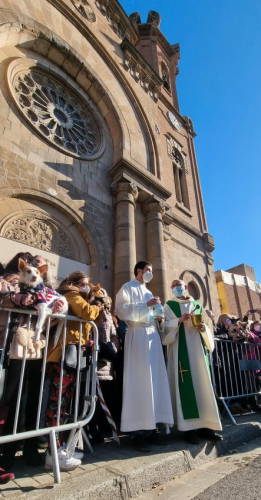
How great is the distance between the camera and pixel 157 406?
318 centimetres

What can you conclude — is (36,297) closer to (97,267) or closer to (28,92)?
(97,267)

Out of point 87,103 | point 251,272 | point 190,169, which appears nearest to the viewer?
point 87,103

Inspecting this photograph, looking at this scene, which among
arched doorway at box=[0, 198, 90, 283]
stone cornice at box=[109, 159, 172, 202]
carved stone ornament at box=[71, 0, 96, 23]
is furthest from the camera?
carved stone ornament at box=[71, 0, 96, 23]

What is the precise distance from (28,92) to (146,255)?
6.43 meters

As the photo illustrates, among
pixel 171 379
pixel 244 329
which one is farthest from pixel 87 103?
pixel 171 379

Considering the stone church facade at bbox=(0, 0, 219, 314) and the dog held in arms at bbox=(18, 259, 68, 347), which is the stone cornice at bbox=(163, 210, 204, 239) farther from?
the dog held in arms at bbox=(18, 259, 68, 347)

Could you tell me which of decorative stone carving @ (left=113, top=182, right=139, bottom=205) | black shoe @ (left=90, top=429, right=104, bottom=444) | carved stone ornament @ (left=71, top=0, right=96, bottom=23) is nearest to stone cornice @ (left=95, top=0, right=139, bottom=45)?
carved stone ornament @ (left=71, top=0, right=96, bottom=23)

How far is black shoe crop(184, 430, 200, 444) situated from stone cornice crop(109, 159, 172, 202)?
7415mm

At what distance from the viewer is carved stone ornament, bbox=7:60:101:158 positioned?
836cm

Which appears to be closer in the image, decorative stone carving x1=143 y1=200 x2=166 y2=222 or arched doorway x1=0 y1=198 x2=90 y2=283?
arched doorway x1=0 y1=198 x2=90 y2=283

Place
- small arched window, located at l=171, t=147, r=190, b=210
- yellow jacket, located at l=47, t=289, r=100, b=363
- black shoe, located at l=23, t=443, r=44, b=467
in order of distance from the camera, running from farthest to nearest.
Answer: small arched window, located at l=171, t=147, r=190, b=210 → yellow jacket, located at l=47, t=289, r=100, b=363 → black shoe, located at l=23, t=443, r=44, b=467

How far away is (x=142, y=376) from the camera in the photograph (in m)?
3.24

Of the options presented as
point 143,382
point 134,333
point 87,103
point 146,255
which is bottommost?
point 143,382

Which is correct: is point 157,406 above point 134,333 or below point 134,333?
below
